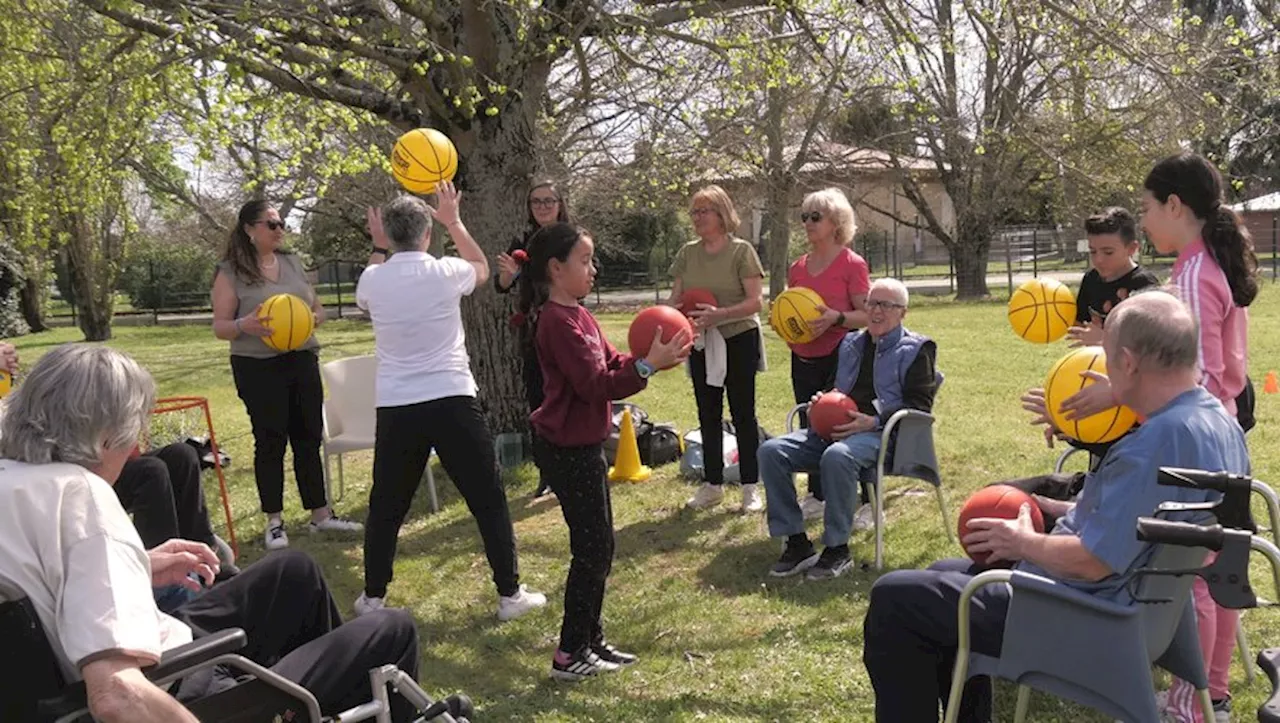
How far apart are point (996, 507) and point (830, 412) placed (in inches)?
74.2

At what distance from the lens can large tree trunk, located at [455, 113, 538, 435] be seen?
725 centimetres

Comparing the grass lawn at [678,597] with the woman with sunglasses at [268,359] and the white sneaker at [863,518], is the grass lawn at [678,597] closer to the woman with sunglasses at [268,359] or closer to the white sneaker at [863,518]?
the white sneaker at [863,518]

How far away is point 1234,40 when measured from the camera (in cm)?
711

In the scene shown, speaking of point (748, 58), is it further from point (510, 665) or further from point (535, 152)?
point (510, 665)

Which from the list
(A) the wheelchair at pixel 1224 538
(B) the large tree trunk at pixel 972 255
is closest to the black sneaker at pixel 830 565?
(A) the wheelchair at pixel 1224 538

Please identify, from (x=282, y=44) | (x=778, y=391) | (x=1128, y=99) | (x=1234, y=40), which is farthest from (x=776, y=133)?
(x=282, y=44)

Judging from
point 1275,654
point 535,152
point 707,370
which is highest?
Result: point 535,152

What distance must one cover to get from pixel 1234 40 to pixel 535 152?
4958mm

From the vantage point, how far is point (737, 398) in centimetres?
595

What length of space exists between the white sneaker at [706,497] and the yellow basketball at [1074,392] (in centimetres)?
288

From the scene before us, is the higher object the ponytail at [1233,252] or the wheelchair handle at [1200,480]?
the ponytail at [1233,252]

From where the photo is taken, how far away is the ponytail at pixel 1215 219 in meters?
3.38

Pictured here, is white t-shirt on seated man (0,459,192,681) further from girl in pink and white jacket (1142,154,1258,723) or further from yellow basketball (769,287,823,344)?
yellow basketball (769,287,823,344)

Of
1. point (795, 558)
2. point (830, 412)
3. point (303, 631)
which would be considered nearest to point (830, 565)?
point (795, 558)
